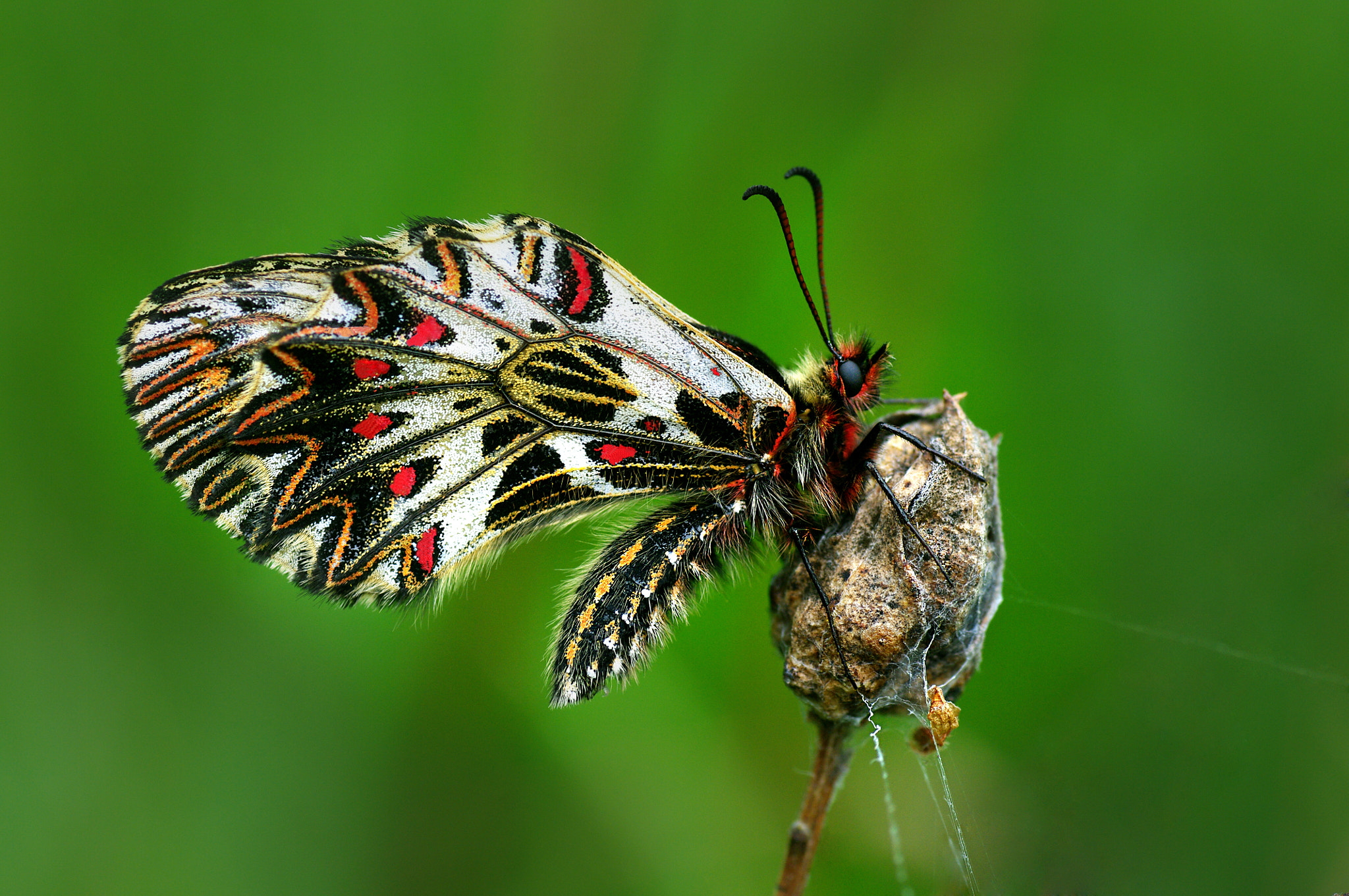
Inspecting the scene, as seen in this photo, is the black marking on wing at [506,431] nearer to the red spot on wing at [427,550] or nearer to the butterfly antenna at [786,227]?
the red spot on wing at [427,550]

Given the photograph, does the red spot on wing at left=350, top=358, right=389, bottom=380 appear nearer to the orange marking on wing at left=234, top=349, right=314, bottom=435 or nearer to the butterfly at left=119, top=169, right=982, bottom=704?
the butterfly at left=119, top=169, right=982, bottom=704

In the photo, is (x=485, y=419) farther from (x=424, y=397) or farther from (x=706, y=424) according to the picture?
(x=706, y=424)

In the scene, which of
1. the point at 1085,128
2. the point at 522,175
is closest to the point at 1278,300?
the point at 1085,128

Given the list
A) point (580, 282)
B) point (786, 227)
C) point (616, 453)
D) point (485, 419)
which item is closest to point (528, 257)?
point (580, 282)

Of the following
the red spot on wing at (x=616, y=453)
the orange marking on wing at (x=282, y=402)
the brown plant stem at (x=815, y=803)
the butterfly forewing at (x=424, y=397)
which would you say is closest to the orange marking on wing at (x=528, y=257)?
the butterfly forewing at (x=424, y=397)

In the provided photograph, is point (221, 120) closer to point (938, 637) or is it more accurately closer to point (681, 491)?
point (681, 491)

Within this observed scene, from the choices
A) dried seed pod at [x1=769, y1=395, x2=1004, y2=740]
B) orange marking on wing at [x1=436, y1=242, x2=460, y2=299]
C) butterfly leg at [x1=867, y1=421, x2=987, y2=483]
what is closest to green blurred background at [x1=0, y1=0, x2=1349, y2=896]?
dried seed pod at [x1=769, y1=395, x2=1004, y2=740]
